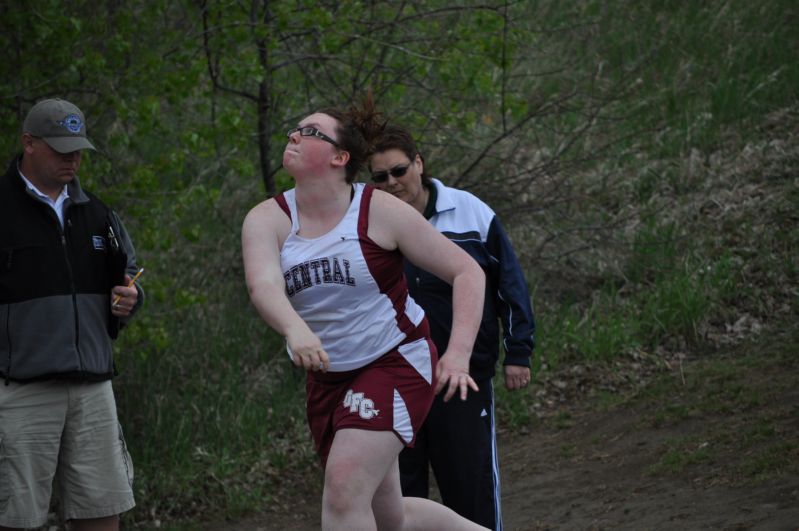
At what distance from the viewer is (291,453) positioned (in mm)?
8188

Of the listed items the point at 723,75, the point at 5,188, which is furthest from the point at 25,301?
the point at 723,75

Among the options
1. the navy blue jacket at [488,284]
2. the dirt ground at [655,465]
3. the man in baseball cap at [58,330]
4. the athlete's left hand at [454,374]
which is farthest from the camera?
the dirt ground at [655,465]

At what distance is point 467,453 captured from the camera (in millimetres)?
4684

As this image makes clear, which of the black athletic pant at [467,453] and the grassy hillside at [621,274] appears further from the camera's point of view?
the grassy hillside at [621,274]

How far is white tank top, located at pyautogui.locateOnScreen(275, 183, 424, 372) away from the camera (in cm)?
390

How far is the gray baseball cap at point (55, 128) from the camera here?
4.75 meters

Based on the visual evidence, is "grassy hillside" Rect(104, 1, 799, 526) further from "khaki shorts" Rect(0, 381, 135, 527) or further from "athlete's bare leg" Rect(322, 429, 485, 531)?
"athlete's bare leg" Rect(322, 429, 485, 531)

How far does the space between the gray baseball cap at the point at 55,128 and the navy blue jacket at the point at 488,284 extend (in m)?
1.56

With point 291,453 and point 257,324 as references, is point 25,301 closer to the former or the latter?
point 291,453

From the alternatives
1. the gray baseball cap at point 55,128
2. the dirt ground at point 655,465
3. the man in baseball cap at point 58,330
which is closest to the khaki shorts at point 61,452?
the man in baseball cap at point 58,330

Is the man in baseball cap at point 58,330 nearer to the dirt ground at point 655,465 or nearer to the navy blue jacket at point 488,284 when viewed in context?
the navy blue jacket at point 488,284

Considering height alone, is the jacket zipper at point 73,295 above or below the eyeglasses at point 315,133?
below

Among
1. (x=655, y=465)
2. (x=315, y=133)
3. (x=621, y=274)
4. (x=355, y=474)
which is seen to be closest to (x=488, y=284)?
(x=315, y=133)

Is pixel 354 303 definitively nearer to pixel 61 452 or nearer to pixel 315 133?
pixel 315 133
